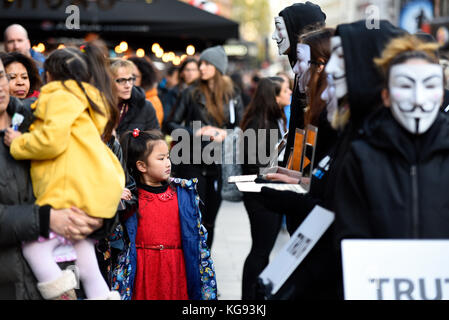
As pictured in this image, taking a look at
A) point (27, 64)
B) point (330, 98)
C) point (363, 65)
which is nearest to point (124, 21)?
point (27, 64)

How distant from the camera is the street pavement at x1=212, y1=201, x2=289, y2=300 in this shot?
6.22 m

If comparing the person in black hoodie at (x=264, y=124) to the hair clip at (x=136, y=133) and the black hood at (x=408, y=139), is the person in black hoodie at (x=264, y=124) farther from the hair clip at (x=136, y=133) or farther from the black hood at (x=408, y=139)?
the black hood at (x=408, y=139)

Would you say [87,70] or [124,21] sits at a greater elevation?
[124,21]

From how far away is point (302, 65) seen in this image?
3561 mm

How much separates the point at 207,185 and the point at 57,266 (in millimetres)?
3605

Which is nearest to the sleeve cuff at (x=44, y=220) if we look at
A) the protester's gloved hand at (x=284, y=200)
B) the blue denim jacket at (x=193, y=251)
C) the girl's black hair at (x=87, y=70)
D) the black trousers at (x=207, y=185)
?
the girl's black hair at (x=87, y=70)

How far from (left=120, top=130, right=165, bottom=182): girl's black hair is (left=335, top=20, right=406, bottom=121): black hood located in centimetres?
191

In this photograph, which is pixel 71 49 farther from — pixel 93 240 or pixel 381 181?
pixel 381 181

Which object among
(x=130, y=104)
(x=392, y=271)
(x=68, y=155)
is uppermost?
(x=130, y=104)

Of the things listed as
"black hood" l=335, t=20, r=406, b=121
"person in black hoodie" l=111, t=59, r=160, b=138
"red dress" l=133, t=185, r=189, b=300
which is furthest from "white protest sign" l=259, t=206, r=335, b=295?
"person in black hoodie" l=111, t=59, r=160, b=138

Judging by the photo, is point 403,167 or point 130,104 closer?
point 403,167

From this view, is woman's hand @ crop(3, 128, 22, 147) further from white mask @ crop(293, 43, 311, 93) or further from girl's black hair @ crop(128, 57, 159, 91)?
girl's black hair @ crop(128, 57, 159, 91)

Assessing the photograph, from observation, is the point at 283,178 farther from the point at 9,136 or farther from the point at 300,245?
the point at 9,136
